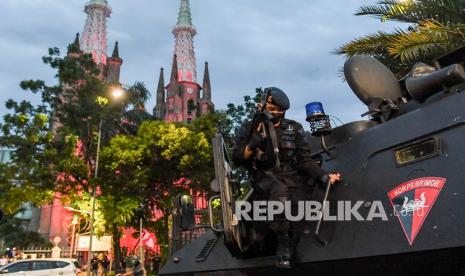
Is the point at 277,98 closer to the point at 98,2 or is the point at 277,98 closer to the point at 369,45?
the point at 369,45

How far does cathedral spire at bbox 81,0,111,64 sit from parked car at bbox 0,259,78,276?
2095 inches

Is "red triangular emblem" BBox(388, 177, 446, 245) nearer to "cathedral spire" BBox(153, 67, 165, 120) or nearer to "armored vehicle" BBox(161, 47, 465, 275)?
"armored vehicle" BBox(161, 47, 465, 275)

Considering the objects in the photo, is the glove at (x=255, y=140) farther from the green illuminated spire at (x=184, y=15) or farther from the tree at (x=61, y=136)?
the green illuminated spire at (x=184, y=15)

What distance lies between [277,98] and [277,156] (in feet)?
1.70

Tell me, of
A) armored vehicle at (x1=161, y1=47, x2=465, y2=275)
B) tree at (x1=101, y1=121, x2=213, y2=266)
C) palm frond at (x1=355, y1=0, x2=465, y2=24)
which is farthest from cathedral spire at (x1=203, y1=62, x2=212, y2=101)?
armored vehicle at (x1=161, y1=47, x2=465, y2=275)

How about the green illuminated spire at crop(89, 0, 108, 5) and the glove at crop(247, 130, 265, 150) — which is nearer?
the glove at crop(247, 130, 265, 150)

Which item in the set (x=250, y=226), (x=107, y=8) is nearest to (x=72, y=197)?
(x=250, y=226)

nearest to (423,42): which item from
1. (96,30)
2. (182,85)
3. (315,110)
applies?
(315,110)

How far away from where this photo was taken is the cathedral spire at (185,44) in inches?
3474

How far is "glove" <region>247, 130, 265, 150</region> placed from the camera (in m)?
3.50

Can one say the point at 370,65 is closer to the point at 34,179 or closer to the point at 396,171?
the point at 396,171

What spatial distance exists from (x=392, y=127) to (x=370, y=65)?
1.14 metres

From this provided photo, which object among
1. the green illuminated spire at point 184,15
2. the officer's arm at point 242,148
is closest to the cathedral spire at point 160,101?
the green illuminated spire at point 184,15

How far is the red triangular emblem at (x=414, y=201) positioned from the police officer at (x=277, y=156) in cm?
64
